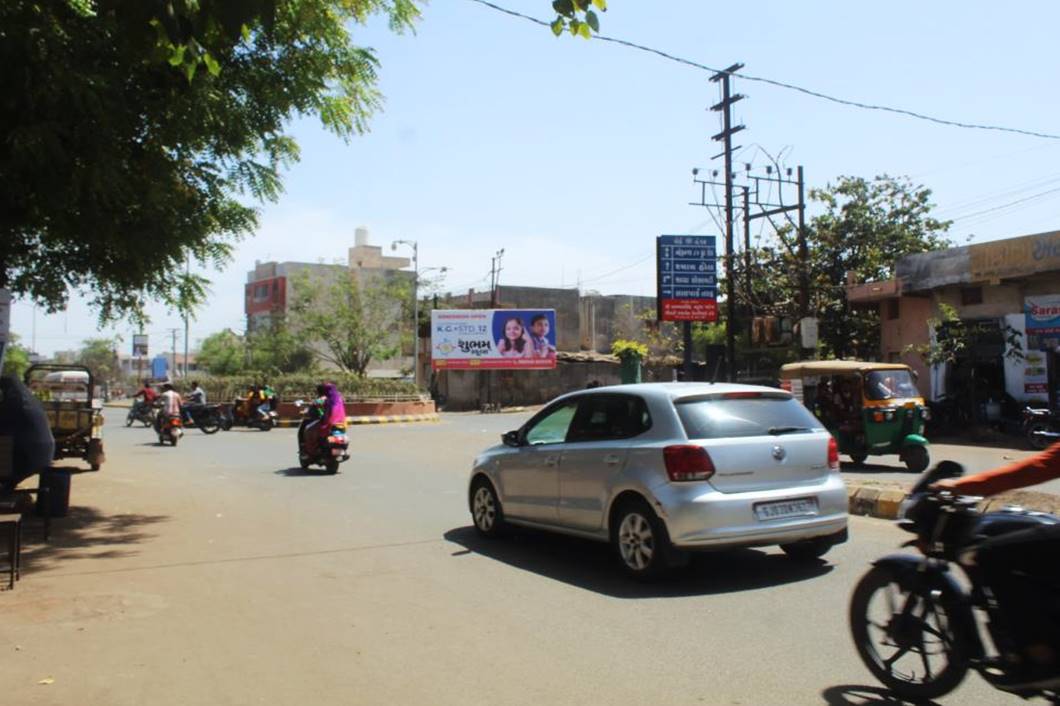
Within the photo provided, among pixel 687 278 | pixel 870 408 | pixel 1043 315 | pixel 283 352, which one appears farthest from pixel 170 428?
pixel 283 352

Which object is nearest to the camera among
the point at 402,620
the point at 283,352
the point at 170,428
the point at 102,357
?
the point at 402,620

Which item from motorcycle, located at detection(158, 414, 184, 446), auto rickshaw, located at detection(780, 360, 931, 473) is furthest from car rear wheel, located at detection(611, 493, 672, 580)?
motorcycle, located at detection(158, 414, 184, 446)

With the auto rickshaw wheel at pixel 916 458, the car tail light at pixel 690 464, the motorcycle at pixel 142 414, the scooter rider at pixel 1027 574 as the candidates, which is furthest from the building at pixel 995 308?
the motorcycle at pixel 142 414

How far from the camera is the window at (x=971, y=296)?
2448 centimetres

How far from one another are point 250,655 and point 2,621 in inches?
82.8

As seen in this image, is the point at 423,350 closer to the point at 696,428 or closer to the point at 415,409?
the point at 415,409

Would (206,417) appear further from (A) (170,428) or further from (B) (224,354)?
(B) (224,354)

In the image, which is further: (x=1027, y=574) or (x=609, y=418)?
(x=609, y=418)

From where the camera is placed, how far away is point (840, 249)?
35250 mm

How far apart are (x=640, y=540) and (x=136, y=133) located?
665cm

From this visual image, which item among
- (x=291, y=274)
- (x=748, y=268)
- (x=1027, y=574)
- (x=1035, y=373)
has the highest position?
(x=291, y=274)

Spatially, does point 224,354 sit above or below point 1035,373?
above

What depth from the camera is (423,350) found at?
59.6 metres

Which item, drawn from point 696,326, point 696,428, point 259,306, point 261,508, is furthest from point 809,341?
point 259,306
